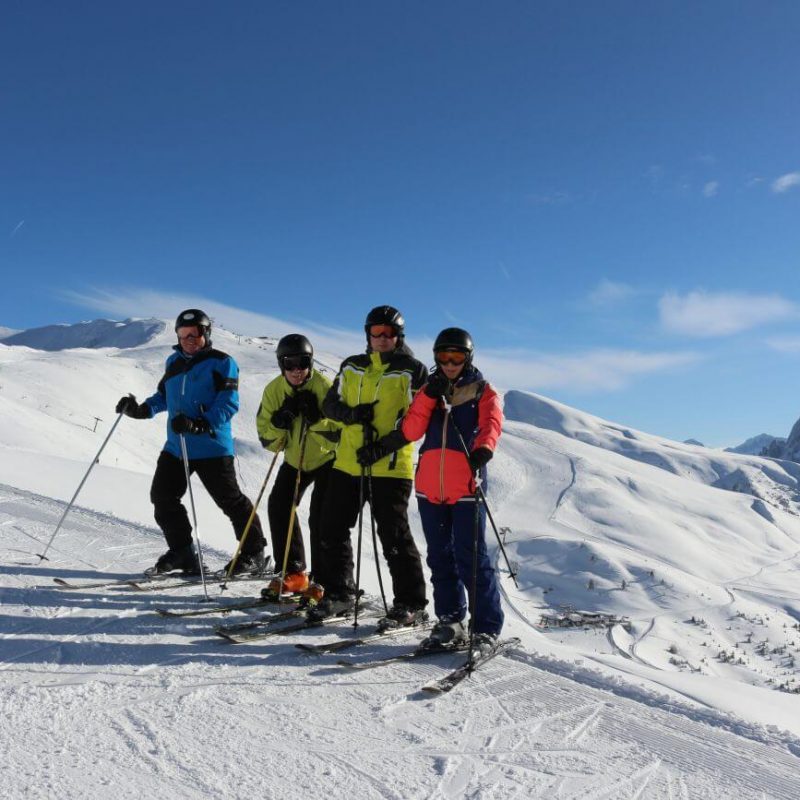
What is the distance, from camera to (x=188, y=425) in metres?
5.35

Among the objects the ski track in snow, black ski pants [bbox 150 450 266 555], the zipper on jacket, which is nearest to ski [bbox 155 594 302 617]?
the ski track in snow

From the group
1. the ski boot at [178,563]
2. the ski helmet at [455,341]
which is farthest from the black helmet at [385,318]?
the ski boot at [178,563]

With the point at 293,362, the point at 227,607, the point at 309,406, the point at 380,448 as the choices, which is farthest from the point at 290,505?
the point at 380,448

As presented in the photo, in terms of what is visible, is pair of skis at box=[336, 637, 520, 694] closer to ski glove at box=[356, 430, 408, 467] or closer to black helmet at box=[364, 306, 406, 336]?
ski glove at box=[356, 430, 408, 467]

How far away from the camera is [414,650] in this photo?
418cm

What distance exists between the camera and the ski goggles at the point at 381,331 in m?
4.72

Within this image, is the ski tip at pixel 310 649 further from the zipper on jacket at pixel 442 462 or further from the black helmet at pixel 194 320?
the black helmet at pixel 194 320

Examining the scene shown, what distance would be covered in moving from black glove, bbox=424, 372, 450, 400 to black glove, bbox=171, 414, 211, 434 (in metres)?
Result: 2.23

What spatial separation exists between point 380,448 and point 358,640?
128 centimetres

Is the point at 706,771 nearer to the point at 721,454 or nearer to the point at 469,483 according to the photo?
the point at 469,483

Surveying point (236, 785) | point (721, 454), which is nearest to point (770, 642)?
point (236, 785)

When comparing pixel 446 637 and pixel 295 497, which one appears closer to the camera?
pixel 446 637

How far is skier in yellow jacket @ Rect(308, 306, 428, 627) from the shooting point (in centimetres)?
463

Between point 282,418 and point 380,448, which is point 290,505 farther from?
point 380,448
